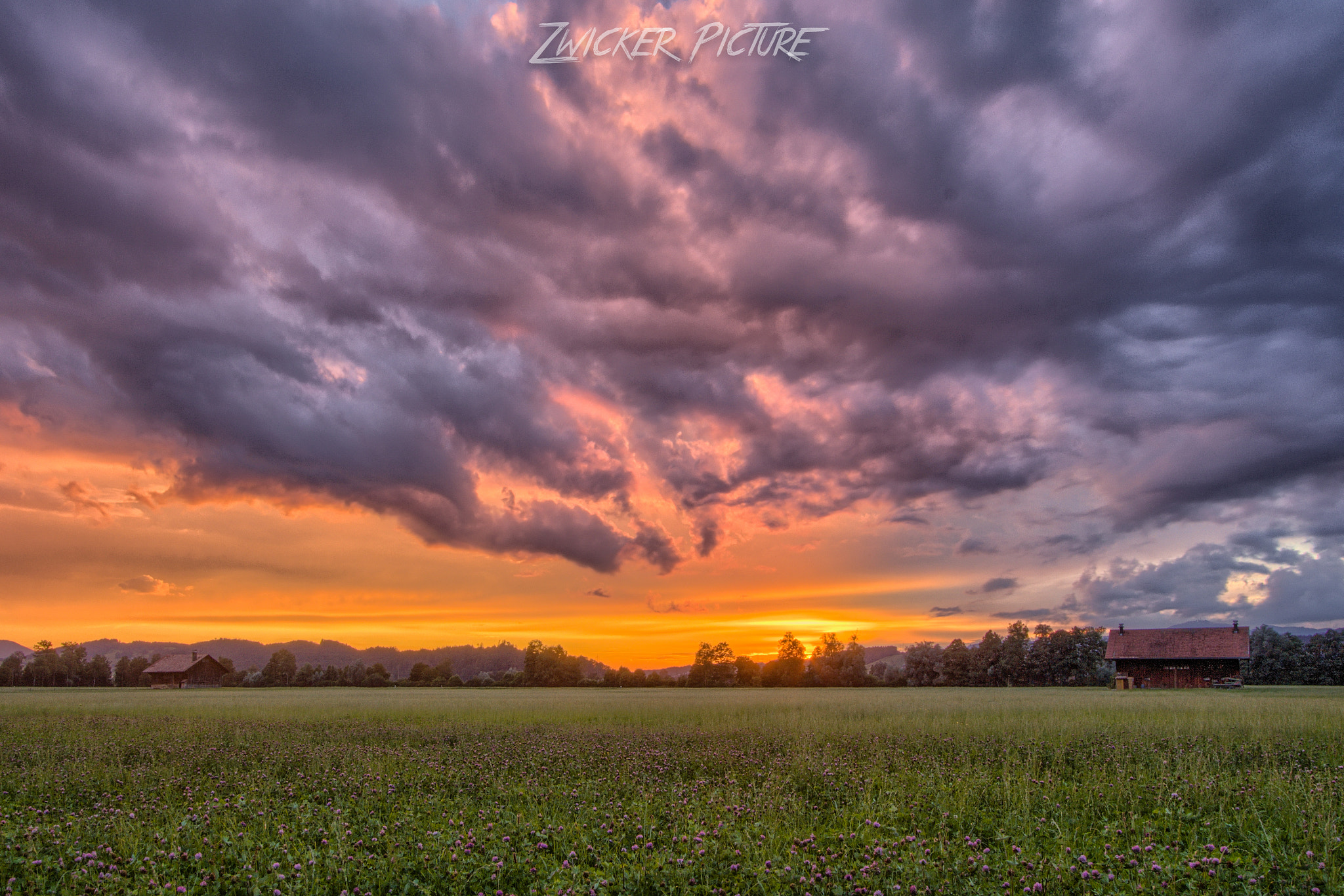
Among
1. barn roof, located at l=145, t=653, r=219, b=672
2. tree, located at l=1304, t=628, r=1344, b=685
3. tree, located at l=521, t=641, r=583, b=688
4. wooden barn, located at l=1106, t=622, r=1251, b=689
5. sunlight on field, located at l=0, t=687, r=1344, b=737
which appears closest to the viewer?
sunlight on field, located at l=0, t=687, r=1344, b=737

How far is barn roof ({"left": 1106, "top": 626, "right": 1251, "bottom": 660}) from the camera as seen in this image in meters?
81.6

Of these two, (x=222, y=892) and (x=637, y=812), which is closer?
(x=222, y=892)

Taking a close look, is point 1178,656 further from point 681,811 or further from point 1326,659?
point 681,811

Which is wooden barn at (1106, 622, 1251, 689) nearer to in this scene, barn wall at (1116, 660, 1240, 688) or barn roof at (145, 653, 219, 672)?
barn wall at (1116, 660, 1240, 688)

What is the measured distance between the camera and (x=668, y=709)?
111 ft

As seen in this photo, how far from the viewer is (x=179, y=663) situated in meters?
123

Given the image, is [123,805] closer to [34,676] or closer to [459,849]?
[459,849]

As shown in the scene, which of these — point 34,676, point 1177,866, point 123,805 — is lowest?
point 34,676

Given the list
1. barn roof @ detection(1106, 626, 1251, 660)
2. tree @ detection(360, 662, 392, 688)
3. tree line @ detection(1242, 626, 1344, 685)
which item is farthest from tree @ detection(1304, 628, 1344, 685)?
tree @ detection(360, 662, 392, 688)

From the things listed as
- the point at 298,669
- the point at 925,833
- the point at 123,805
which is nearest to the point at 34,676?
the point at 298,669

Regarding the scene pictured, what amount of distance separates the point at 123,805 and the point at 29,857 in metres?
4.04

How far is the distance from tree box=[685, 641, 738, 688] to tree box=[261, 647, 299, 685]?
66.3 metres

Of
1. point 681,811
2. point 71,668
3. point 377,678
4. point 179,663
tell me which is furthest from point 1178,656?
point 71,668

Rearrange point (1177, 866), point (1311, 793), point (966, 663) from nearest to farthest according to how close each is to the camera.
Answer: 1. point (1177, 866)
2. point (1311, 793)
3. point (966, 663)
